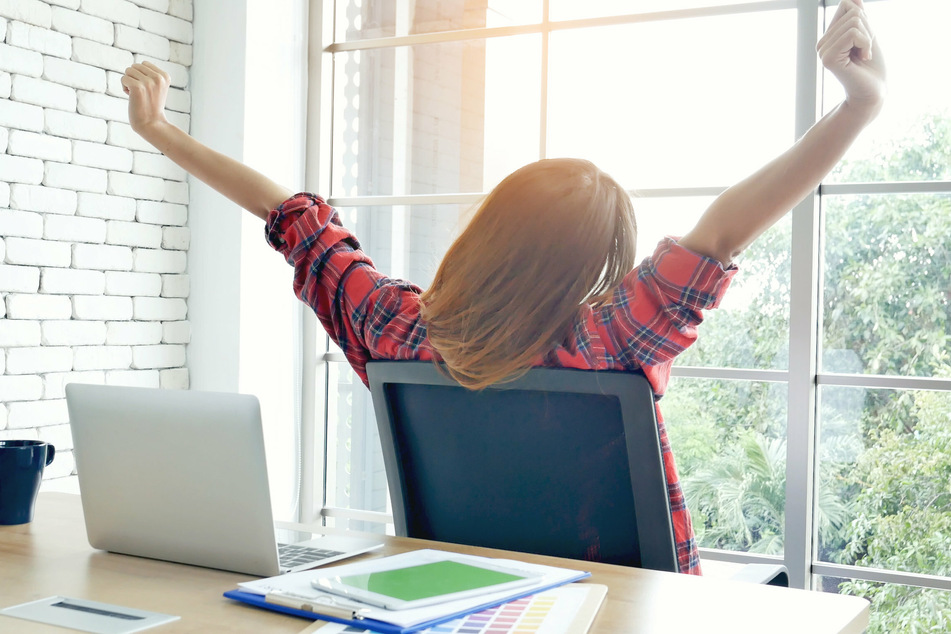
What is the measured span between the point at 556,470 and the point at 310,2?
273 cm

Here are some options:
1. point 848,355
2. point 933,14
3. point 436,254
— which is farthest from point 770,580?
point 436,254

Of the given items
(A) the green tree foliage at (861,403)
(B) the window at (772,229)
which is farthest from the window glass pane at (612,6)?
(A) the green tree foliage at (861,403)

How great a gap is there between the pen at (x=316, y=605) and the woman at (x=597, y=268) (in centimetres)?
36

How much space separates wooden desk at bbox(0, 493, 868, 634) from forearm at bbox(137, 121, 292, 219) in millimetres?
583

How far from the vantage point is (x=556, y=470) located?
1.14 metres

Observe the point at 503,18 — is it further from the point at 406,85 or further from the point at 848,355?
the point at 848,355

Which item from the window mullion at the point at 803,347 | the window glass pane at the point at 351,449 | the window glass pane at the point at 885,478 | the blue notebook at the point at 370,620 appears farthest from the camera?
the window glass pane at the point at 351,449

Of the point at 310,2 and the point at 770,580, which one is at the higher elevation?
the point at 310,2

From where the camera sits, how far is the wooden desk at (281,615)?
82 centimetres

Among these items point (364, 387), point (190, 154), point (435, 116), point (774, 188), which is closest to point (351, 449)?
point (364, 387)

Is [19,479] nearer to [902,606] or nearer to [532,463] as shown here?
[532,463]

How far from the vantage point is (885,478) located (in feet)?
8.30

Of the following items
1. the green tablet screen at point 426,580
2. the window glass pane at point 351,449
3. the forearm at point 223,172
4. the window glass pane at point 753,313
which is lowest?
the window glass pane at point 351,449

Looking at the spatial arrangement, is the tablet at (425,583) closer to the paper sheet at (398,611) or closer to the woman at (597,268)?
the paper sheet at (398,611)
